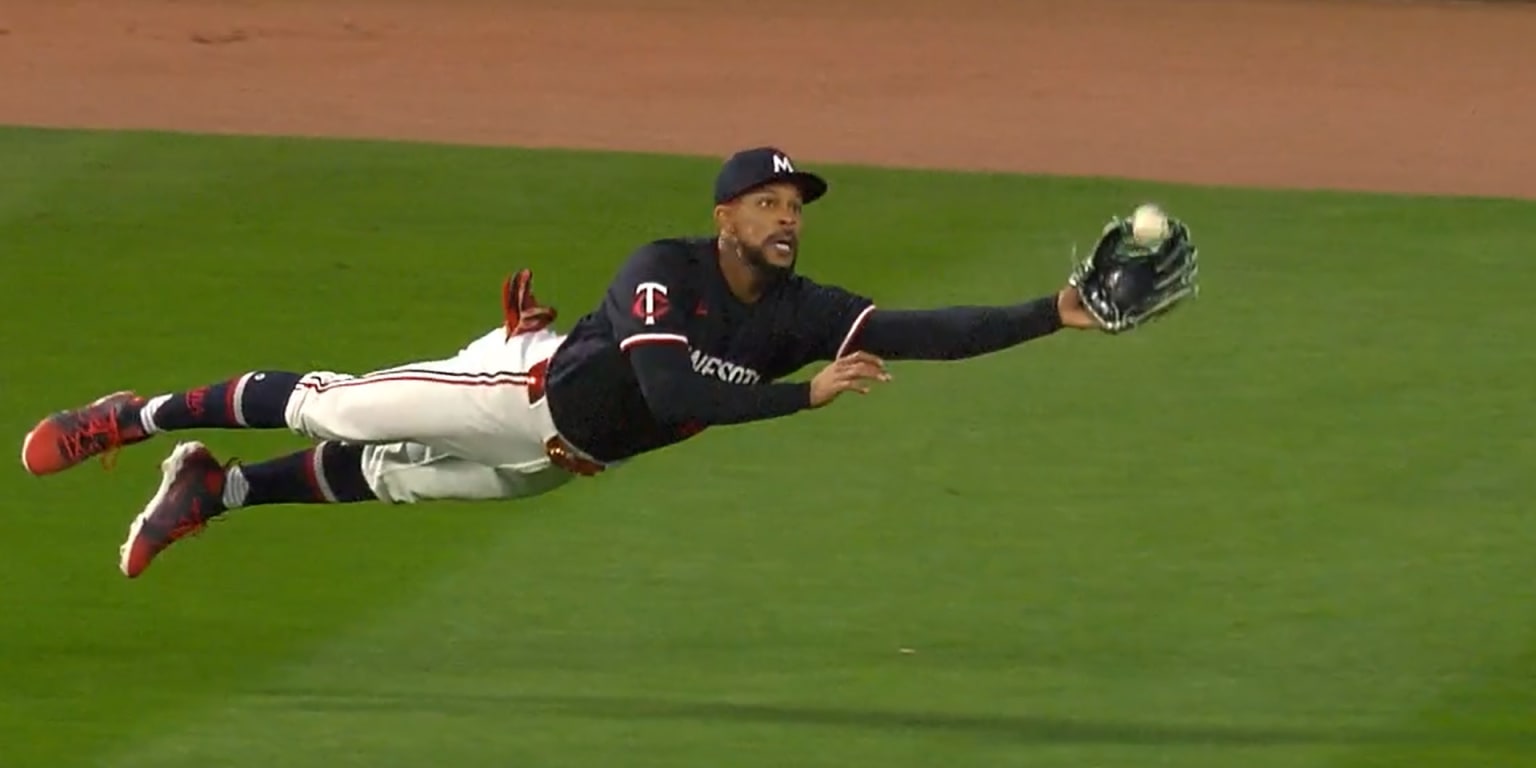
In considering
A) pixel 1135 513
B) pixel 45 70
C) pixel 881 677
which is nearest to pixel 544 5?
pixel 45 70

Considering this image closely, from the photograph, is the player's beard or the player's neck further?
the player's neck

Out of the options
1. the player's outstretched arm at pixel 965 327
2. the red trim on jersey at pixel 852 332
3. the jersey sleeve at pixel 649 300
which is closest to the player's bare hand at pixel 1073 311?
the player's outstretched arm at pixel 965 327

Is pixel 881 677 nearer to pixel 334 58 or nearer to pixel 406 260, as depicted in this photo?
pixel 406 260

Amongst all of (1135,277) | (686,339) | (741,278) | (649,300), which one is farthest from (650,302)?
(1135,277)

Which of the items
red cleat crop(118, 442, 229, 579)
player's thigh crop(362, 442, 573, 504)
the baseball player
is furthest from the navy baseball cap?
red cleat crop(118, 442, 229, 579)

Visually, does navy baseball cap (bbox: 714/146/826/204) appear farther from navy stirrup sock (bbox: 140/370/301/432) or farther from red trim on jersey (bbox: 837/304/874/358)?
navy stirrup sock (bbox: 140/370/301/432)

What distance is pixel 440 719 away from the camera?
7.52 metres

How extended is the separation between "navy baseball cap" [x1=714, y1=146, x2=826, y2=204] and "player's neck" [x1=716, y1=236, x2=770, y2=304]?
14 centimetres

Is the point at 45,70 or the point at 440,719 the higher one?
the point at 45,70

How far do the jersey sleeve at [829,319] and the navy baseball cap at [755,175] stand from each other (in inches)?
10.5

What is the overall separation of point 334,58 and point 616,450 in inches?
314

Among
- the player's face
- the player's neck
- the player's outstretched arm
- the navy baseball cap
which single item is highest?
the navy baseball cap

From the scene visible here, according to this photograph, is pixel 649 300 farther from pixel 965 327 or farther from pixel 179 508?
pixel 179 508

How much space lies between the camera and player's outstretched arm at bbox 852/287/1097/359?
7211mm
